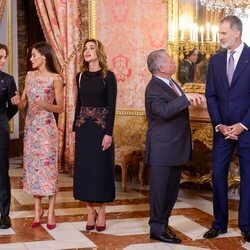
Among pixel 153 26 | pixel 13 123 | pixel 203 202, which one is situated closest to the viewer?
pixel 203 202

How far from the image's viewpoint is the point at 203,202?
559 cm

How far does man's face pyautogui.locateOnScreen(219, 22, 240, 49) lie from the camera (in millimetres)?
4094

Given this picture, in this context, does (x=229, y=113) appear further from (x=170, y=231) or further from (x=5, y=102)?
(x=5, y=102)

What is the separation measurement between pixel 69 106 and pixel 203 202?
7.90 ft

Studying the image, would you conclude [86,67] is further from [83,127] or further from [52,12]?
[52,12]

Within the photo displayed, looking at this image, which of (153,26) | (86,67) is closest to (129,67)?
(153,26)

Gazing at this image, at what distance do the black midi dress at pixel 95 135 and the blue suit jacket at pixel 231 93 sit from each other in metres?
0.77

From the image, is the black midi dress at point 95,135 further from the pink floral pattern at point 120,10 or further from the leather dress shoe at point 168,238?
the pink floral pattern at point 120,10

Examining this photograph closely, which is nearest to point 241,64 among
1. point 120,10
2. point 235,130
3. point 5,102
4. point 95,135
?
point 235,130

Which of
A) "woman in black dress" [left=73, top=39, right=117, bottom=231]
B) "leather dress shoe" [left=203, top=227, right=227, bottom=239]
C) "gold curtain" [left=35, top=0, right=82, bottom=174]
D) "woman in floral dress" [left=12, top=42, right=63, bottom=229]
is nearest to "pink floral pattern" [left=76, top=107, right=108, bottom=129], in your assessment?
"woman in black dress" [left=73, top=39, right=117, bottom=231]

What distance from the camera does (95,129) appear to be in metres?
4.25

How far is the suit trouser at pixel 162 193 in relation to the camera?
402 centimetres

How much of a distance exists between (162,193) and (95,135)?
0.68 meters

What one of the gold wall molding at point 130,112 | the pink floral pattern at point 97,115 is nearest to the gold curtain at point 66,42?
the gold wall molding at point 130,112
